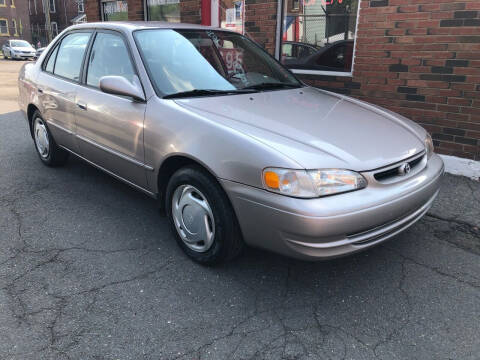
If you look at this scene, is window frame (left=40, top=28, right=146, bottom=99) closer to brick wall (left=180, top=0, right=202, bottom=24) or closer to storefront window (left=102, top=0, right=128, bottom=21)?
brick wall (left=180, top=0, right=202, bottom=24)

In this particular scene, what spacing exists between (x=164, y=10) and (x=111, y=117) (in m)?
6.47

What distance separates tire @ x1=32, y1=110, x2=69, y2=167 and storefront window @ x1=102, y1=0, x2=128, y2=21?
230 inches

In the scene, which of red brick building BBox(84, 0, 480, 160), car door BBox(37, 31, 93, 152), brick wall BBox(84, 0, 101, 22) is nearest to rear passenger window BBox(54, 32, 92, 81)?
car door BBox(37, 31, 93, 152)

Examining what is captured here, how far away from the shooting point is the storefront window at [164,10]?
350 inches

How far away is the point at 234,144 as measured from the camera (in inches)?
101

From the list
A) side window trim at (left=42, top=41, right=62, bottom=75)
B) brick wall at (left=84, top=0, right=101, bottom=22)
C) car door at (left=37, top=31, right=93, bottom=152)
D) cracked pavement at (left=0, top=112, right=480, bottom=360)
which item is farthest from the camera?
brick wall at (left=84, top=0, right=101, bottom=22)

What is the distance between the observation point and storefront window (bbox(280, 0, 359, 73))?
6.01 meters

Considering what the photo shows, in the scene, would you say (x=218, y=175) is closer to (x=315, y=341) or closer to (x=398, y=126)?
(x=315, y=341)

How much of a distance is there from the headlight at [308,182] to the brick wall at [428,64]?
3224mm

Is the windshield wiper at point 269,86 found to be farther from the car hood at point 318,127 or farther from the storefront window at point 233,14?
the storefront window at point 233,14

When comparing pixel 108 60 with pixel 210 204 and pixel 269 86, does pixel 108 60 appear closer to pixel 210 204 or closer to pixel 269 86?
pixel 269 86

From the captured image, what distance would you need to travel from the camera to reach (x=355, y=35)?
5.71 meters

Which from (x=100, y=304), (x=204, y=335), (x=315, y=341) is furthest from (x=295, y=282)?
(x=100, y=304)

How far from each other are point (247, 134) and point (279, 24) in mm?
4675
